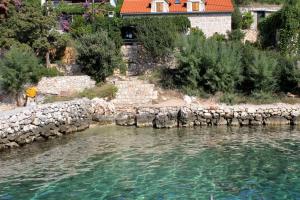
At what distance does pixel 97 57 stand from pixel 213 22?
15.3 metres

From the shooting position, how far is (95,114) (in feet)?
99.6

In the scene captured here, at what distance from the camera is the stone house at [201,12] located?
45.1 metres

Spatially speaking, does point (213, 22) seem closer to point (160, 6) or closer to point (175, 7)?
point (175, 7)

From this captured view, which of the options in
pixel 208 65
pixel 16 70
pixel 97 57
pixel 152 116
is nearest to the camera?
pixel 152 116

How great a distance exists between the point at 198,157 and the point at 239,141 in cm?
413

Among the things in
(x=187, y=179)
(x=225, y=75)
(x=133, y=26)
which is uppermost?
(x=133, y=26)

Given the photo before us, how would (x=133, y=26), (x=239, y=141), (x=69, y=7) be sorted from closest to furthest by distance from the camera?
(x=239, y=141) → (x=133, y=26) → (x=69, y=7)

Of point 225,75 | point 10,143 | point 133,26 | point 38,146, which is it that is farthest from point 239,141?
point 133,26

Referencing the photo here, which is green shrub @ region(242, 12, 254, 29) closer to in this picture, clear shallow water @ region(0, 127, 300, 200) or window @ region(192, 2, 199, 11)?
window @ region(192, 2, 199, 11)

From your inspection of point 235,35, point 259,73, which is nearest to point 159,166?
point 259,73

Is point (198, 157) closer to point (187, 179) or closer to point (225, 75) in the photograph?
point (187, 179)

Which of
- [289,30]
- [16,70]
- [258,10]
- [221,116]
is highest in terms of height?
[258,10]

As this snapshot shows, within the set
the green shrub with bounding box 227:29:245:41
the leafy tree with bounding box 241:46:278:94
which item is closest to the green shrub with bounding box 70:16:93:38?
the green shrub with bounding box 227:29:245:41

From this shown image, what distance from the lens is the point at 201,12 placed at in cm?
4488
